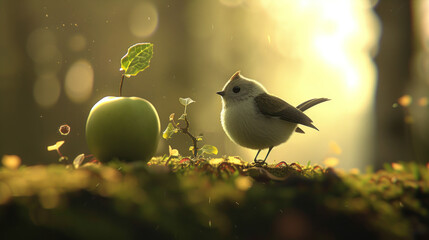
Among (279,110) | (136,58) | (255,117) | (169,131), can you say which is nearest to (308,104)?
(279,110)

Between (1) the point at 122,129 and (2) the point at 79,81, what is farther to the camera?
(2) the point at 79,81

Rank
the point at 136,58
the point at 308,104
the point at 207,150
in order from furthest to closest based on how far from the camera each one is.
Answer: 1. the point at 308,104
2. the point at 207,150
3. the point at 136,58

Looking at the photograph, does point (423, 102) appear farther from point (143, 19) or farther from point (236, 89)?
point (143, 19)

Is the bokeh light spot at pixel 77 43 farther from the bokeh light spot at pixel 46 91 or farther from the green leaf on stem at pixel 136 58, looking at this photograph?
the green leaf on stem at pixel 136 58

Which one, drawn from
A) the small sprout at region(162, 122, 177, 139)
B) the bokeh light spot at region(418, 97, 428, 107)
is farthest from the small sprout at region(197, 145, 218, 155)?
the bokeh light spot at region(418, 97, 428, 107)

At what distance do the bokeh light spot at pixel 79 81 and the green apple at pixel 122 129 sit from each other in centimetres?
240

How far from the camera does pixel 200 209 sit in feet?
2.15

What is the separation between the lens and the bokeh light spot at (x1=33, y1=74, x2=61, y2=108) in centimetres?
400

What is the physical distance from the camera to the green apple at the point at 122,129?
1.40m

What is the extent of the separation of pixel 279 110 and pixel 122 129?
97 centimetres

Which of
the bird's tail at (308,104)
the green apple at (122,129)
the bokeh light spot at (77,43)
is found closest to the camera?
the green apple at (122,129)

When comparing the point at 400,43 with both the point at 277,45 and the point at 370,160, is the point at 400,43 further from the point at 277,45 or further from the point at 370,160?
the point at 277,45

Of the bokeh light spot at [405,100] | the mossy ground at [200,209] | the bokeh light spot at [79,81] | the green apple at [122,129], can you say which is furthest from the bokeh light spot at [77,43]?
the bokeh light spot at [405,100]

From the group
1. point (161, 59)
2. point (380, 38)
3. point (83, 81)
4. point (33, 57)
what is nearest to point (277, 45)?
point (380, 38)
